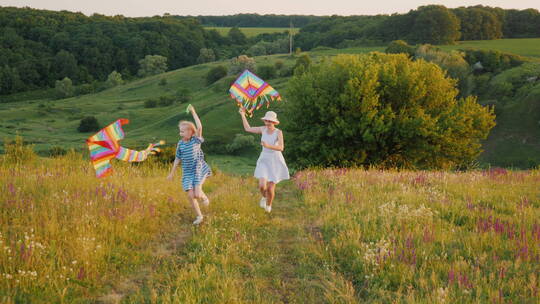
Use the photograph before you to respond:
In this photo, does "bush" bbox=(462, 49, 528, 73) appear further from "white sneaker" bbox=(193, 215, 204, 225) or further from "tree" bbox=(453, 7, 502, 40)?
"white sneaker" bbox=(193, 215, 204, 225)

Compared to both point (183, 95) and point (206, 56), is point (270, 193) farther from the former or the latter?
point (206, 56)

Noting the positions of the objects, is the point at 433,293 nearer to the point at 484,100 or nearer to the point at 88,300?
the point at 88,300

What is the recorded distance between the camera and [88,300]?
17.1 feet

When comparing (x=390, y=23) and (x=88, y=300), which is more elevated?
(x=390, y=23)

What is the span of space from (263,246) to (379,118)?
58.0 feet

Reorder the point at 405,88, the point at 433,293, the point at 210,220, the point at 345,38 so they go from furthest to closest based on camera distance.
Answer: the point at 345,38 → the point at 405,88 → the point at 210,220 → the point at 433,293

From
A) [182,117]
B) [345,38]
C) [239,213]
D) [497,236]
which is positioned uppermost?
[345,38]

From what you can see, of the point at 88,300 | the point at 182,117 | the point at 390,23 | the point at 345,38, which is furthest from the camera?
the point at 345,38

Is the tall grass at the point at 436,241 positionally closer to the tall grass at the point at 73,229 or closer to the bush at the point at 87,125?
the tall grass at the point at 73,229

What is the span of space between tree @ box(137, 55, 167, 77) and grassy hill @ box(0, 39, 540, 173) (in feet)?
82.8

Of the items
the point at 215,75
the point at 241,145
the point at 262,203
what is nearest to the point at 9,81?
the point at 215,75

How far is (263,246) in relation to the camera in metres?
7.23

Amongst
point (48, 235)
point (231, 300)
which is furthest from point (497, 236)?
point (48, 235)

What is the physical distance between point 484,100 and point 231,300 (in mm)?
72443
